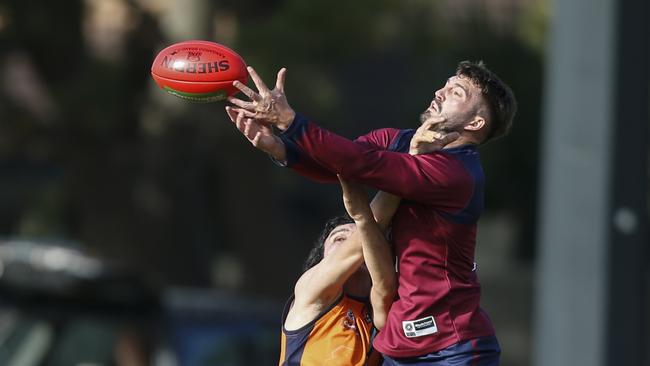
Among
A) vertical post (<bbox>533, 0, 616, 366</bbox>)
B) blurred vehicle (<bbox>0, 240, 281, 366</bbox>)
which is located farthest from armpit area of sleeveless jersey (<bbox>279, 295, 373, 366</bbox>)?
blurred vehicle (<bbox>0, 240, 281, 366</bbox>)

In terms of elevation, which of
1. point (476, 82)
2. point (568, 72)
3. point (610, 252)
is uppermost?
point (568, 72)

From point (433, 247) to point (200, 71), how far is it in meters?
0.84

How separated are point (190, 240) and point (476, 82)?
33.3 feet

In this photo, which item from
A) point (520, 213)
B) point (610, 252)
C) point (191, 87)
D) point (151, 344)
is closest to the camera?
point (191, 87)

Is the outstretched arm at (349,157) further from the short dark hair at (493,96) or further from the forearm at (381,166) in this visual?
the short dark hair at (493,96)

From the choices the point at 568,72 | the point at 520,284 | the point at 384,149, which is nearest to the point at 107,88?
the point at 568,72

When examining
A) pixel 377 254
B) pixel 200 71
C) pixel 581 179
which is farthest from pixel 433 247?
pixel 581 179

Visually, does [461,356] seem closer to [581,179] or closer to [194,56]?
[194,56]

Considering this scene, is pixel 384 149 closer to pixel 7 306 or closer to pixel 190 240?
pixel 7 306

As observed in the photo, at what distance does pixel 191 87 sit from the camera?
3.88 m

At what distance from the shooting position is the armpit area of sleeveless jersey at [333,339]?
417 cm

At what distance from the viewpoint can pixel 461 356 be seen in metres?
4.03

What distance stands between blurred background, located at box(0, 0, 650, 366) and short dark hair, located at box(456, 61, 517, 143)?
213cm

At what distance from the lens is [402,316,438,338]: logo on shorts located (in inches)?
158
